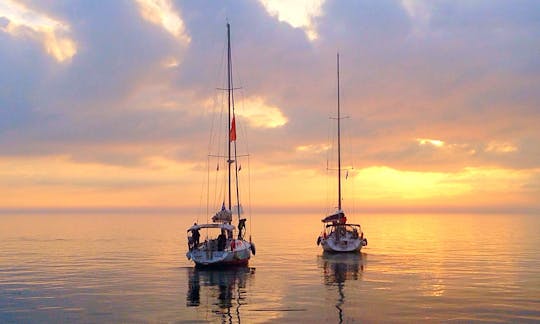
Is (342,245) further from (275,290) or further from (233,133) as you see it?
(275,290)

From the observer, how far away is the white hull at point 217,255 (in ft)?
151

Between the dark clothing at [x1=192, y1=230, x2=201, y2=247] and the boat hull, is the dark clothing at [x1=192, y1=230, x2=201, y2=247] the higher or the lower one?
the higher one

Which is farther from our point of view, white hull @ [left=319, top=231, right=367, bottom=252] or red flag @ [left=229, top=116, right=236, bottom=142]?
white hull @ [left=319, top=231, right=367, bottom=252]

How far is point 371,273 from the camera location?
151 feet

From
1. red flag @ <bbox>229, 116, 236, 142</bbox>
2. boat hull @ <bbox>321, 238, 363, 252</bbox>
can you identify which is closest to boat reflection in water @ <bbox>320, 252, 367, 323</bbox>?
boat hull @ <bbox>321, 238, 363, 252</bbox>

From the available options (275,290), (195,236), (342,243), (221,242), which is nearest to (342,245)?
(342,243)

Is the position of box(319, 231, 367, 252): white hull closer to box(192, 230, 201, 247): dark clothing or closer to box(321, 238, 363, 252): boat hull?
box(321, 238, 363, 252): boat hull

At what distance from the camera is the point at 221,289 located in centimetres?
3675

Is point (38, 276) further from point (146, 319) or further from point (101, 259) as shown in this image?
point (146, 319)

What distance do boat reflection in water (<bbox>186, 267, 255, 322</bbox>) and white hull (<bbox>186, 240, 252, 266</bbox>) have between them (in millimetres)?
624

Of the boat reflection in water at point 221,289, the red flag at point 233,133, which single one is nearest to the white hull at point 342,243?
the boat reflection in water at point 221,289

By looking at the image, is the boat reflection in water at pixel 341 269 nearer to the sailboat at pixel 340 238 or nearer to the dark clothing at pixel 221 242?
the sailboat at pixel 340 238

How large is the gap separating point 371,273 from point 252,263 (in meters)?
13.0

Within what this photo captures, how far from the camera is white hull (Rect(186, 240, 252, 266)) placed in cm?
4588
